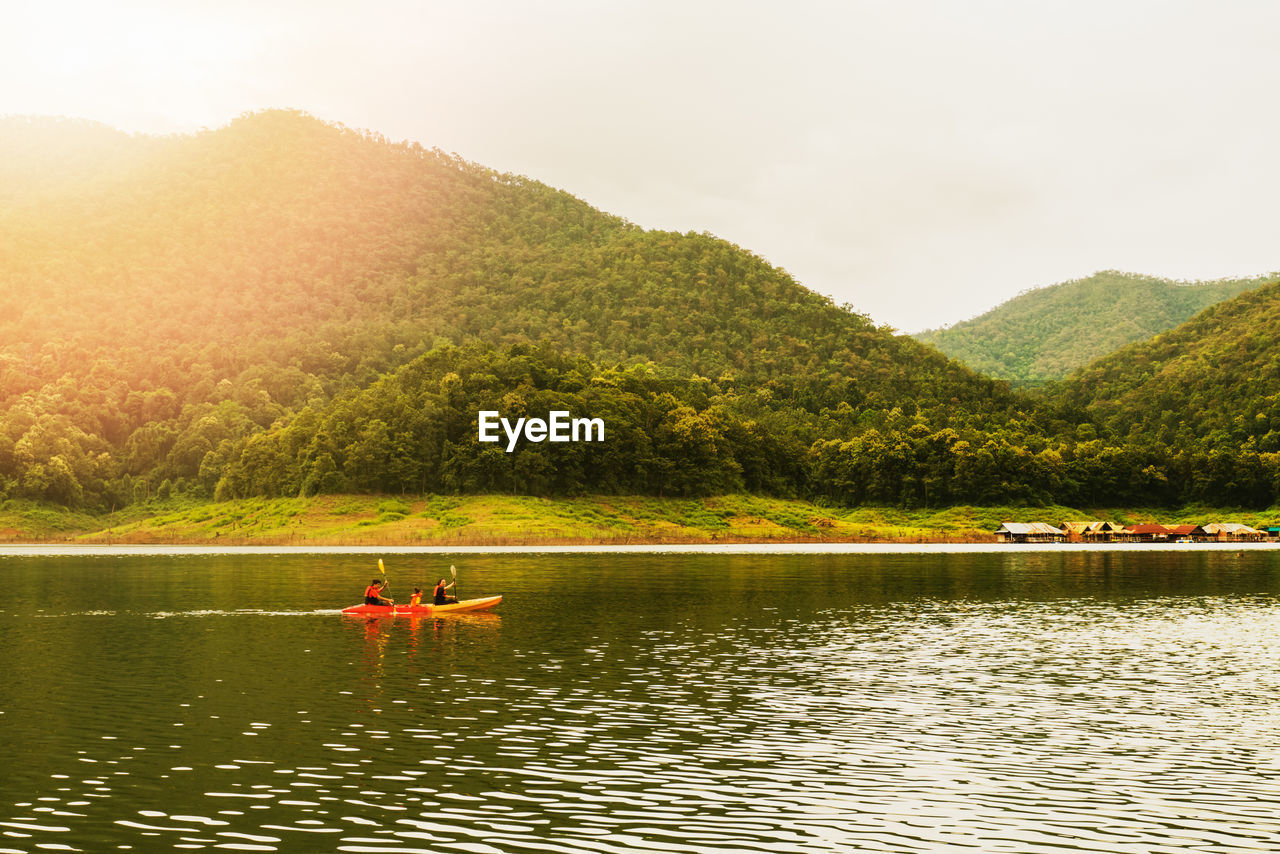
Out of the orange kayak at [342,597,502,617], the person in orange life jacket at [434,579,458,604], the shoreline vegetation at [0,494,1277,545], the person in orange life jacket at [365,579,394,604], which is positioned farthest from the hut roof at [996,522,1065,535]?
the person in orange life jacket at [365,579,394,604]

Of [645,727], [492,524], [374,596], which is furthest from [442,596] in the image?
[492,524]

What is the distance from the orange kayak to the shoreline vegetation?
9626cm

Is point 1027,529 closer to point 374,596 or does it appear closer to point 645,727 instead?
point 374,596

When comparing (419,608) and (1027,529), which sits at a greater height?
(419,608)

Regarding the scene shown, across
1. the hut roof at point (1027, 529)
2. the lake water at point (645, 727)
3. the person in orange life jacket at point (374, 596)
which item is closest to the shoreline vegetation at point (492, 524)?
the hut roof at point (1027, 529)

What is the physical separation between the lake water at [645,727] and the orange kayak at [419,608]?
3.79ft

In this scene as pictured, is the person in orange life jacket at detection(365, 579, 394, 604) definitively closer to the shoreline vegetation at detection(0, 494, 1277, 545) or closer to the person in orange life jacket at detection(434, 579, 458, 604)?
the person in orange life jacket at detection(434, 579, 458, 604)

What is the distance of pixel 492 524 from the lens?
16888cm

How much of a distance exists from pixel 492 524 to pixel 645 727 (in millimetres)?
138871

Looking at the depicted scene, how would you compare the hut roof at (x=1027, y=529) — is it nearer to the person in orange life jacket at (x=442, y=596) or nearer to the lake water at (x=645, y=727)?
the lake water at (x=645, y=727)

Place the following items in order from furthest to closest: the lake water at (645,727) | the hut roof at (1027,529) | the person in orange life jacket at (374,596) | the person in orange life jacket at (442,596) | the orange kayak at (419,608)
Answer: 1. the hut roof at (1027,529)
2. the person in orange life jacket at (442,596)
3. the orange kayak at (419,608)
4. the person in orange life jacket at (374,596)
5. the lake water at (645,727)

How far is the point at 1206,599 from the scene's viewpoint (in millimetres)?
73312

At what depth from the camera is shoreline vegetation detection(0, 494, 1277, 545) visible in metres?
167

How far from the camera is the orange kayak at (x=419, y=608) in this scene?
63594 mm
